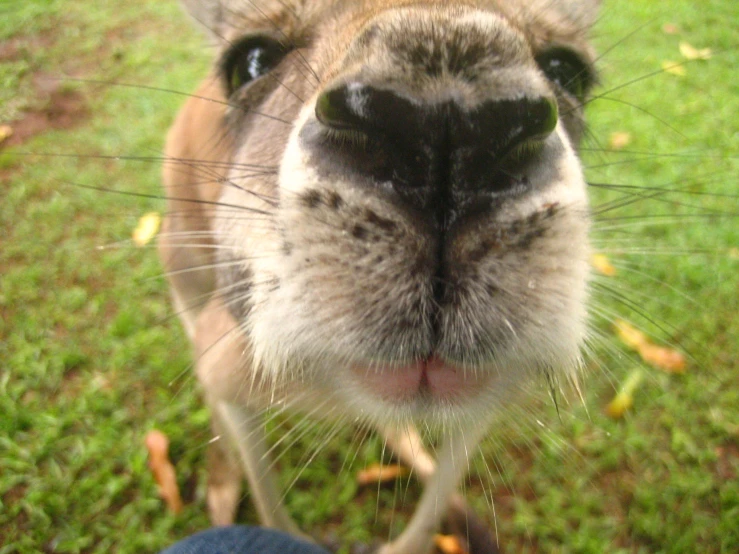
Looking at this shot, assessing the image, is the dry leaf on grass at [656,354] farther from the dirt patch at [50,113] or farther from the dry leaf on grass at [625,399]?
the dirt patch at [50,113]

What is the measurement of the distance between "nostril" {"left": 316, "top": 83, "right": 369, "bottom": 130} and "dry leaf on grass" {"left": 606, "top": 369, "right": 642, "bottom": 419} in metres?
2.54

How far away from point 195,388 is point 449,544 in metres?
1.56

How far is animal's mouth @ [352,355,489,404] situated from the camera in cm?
110

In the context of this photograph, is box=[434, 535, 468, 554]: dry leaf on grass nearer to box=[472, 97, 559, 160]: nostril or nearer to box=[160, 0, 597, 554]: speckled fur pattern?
box=[160, 0, 597, 554]: speckled fur pattern

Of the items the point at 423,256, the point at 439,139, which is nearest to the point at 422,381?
the point at 423,256

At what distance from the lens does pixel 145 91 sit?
483 centimetres

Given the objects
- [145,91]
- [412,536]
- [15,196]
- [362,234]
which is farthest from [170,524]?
[145,91]

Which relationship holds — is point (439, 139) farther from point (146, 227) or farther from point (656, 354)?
point (146, 227)

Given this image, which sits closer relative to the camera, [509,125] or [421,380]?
[509,125]

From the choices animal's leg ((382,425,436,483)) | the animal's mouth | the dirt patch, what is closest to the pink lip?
the animal's mouth

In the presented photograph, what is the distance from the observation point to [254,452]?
2234mm

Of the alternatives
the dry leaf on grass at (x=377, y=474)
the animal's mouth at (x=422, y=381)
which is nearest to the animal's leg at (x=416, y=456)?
the dry leaf on grass at (x=377, y=474)

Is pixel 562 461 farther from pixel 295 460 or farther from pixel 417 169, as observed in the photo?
pixel 417 169

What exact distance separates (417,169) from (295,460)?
2.21 metres
